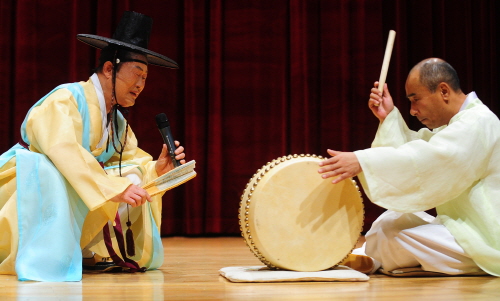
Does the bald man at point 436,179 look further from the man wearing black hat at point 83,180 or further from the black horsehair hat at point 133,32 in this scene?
the black horsehair hat at point 133,32

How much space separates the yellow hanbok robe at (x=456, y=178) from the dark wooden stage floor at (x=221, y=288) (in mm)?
193

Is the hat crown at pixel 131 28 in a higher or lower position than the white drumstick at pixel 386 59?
higher

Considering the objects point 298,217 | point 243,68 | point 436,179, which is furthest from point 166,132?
point 243,68

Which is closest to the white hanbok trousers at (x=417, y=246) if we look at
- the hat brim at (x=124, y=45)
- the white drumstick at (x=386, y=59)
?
the white drumstick at (x=386, y=59)

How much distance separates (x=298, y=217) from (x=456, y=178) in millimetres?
661

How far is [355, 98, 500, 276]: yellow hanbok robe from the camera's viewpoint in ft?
7.68

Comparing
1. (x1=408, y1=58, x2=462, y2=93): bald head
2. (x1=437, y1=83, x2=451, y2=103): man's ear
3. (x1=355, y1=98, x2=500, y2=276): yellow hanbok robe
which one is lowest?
(x1=355, y1=98, x2=500, y2=276): yellow hanbok robe

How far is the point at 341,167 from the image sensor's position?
2.29m

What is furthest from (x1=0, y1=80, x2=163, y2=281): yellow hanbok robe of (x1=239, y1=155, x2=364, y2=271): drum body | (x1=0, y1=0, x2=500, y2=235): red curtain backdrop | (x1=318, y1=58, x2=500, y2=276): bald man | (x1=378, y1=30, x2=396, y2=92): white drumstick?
(x1=0, y1=0, x2=500, y2=235): red curtain backdrop

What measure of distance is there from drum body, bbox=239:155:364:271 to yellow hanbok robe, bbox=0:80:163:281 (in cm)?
57

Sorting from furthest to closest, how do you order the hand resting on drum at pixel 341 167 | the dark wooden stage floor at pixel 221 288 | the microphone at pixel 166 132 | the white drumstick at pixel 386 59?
1. the microphone at pixel 166 132
2. the white drumstick at pixel 386 59
3. the hand resting on drum at pixel 341 167
4. the dark wooden stage floor at pixel 221 288

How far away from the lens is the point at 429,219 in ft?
8.75

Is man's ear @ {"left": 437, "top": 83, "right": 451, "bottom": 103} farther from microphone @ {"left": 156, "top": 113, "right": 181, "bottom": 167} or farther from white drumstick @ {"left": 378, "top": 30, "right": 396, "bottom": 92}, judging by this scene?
microphone @ {"left": 156, "top": 113, "right": 181, "bottom": 167}

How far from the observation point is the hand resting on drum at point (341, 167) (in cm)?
229
